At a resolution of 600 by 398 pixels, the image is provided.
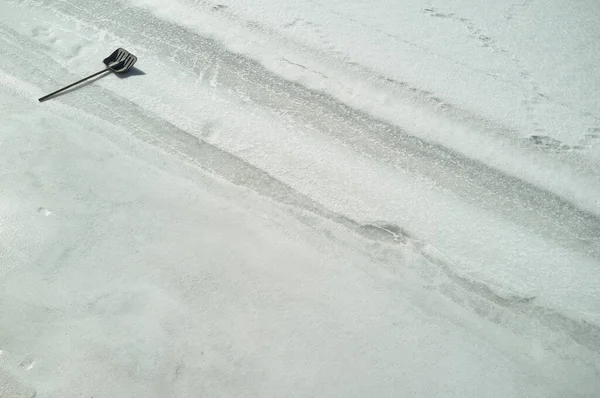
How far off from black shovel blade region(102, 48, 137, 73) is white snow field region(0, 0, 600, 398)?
0.08 metres

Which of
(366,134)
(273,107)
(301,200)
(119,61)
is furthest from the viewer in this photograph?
(119,61)

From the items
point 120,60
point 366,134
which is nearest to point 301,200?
point 366,134

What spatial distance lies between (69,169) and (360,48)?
2.14 metres

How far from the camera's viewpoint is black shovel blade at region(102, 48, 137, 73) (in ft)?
11.6

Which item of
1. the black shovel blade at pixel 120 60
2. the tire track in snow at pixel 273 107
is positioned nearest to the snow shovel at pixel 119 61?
the black shovel blade at pixel 120 60

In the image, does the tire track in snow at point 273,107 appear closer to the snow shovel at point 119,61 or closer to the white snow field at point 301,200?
the white snow field at point 301,200

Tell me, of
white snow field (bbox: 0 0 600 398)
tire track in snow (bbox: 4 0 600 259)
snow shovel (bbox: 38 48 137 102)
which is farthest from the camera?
snow shovel (bbox: 38 48 137 102)

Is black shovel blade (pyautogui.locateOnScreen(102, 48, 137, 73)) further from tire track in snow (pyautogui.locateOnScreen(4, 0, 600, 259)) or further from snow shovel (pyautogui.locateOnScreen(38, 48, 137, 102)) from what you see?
tire track in snow (pyautogui.locateOnScreen(4, 0, 600, 259))

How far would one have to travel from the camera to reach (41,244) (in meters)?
2.73

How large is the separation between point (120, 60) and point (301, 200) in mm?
1680

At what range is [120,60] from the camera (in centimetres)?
354

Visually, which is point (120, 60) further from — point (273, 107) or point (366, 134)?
point (366, 134)

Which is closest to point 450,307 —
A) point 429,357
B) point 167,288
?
point 429,357

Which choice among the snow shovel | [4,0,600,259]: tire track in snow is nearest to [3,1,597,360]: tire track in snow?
[4,0,600,259]: tire track in snow
